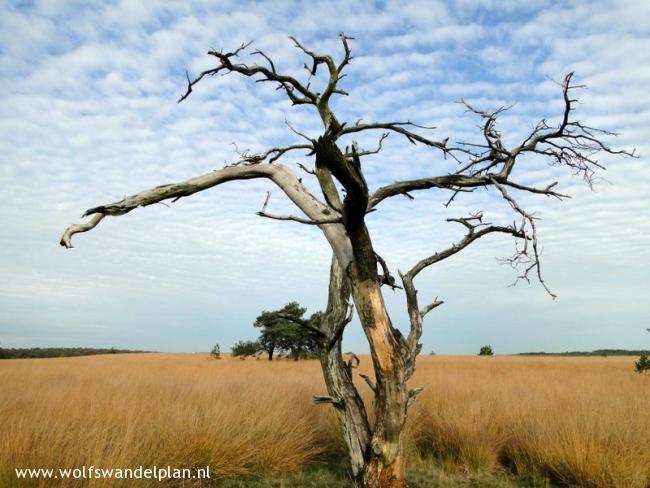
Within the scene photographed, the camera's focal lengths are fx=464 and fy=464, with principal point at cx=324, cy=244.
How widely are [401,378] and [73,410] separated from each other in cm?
475

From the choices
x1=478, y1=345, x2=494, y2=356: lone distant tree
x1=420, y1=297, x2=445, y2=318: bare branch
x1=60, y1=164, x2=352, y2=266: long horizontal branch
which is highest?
x1=60, y1=164, x2=352, y2=266: long horizontal branch

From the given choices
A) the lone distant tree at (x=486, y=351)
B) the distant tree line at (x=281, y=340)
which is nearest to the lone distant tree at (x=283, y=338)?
the distant tree line at (x=281, y=340)

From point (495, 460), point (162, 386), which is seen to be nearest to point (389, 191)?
point (495, 460)

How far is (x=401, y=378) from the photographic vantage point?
4.73 metres

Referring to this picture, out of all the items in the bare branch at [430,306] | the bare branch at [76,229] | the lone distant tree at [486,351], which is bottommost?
the lone distant tree at [486,351]

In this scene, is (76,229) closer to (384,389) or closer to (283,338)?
(384,389)

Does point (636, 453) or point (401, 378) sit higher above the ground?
point (401, 378)

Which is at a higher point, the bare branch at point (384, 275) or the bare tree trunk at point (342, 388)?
the bare branch at point (384, 275)

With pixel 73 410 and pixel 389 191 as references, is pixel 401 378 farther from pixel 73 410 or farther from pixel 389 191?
pixel 73 410

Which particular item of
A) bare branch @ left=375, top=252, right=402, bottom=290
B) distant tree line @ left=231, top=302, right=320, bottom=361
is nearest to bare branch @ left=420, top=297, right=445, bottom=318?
bare branch @ left=375, top=252, right=402, bottom=290

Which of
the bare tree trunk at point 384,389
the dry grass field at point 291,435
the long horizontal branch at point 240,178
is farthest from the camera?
the dry grass field at point 291,435

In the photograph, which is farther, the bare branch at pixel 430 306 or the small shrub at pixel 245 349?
the small shrub at pixel 245 349

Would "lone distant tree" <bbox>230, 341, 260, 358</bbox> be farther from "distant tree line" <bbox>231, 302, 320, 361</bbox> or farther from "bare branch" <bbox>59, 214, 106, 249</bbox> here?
"bare branch" <bbox>59, 214, 106, 249</bbox>

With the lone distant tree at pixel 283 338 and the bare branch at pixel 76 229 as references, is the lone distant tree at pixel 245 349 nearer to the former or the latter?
the lone distant tree at pixel 283 338
